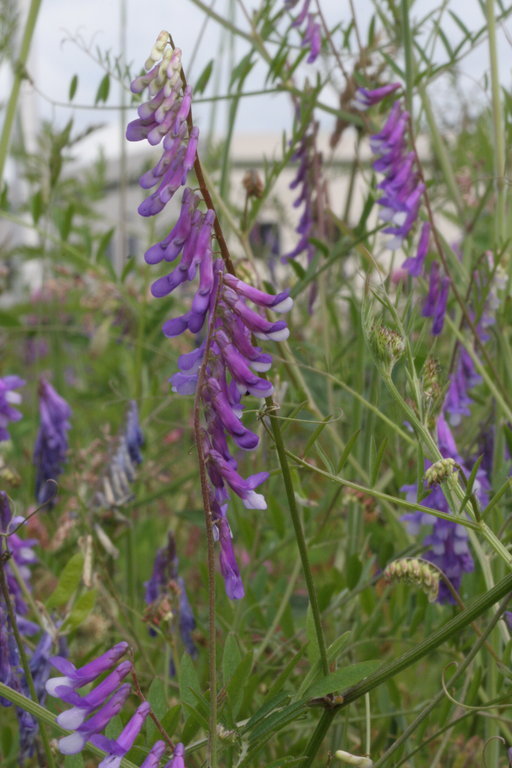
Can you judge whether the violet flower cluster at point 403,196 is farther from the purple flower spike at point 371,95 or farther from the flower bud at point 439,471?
the flower bud at point 439,471

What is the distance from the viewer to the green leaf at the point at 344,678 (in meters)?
0.78

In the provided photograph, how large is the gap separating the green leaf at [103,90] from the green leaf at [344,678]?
1.01 meters

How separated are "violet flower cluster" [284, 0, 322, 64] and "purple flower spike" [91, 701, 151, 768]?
1.10 metres

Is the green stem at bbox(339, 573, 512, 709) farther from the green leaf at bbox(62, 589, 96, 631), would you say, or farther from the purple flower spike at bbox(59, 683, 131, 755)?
the green leaf at bbox(62, 589, 96, 631)

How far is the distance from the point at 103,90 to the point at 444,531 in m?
0.83

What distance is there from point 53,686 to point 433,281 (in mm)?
804

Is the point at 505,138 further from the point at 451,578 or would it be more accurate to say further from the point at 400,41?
the point at 451,578

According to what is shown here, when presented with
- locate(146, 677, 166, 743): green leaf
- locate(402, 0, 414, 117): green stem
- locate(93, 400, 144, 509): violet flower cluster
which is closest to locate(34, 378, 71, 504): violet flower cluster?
locate(93, 400, 144, 509): violet flower cluster

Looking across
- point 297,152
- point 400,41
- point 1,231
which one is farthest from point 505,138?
point 1,231

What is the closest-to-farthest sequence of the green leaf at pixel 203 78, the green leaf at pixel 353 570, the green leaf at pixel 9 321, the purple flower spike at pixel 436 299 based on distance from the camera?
the green leaf at pixel 353 570, the purple flower spike at pixel 436 299, the green leaf at pixel 203 78, the green leaf at pixel 9 321

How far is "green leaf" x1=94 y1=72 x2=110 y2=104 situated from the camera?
151cm

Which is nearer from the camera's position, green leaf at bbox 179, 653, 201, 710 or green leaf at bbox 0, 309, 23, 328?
green leaf at bbox 179, 653, 201, 710

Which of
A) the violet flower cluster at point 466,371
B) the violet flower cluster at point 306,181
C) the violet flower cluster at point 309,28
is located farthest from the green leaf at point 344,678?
the violet flower cluster at point 309,28

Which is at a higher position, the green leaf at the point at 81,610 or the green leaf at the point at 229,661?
the green leaf at the point at 229,661
